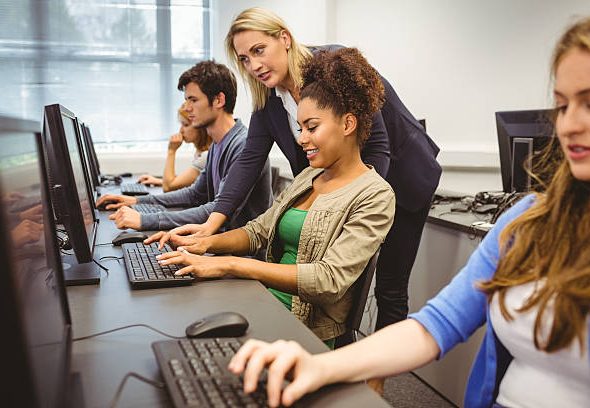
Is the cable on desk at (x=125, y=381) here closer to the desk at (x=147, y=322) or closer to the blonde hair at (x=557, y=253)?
the desk at (x=147, y=322)

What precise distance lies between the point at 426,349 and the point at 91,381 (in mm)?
508

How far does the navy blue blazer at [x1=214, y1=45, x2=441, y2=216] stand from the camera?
2.14 meters

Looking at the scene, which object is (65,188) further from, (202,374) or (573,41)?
(573,41)

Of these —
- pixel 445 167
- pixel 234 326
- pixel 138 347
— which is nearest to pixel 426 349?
pixel 234 326

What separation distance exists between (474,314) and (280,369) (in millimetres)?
369

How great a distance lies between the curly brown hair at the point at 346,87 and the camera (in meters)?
1.66

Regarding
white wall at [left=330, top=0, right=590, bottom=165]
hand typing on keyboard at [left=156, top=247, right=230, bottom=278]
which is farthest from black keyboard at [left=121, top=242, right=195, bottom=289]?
white wall at [left=330, top=0, right=590, bottom=165]

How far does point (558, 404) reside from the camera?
86cm

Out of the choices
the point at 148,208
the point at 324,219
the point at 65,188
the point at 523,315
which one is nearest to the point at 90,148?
the point at 148,208

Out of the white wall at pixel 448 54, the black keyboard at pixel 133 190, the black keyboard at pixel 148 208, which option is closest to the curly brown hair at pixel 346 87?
the black keyboard at pixel 148 208

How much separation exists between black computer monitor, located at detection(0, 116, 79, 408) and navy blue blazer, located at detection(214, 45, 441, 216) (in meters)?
1.19

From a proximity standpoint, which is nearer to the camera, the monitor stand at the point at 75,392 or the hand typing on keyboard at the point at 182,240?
the monitor stand at the point at 75,392

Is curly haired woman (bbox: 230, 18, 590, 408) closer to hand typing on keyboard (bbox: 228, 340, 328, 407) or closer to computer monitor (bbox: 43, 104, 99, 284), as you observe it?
hand typing on keyboard (bbox: 228, 340, 328, 407)

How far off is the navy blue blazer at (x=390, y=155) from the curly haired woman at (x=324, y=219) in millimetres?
323
